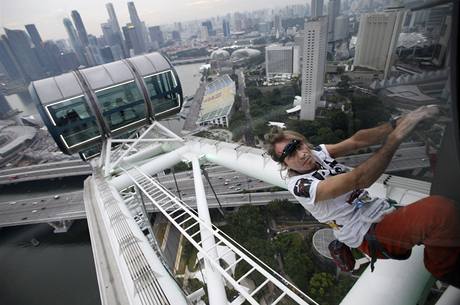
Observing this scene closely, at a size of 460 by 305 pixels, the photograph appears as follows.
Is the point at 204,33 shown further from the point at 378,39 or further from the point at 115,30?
the point at 378,39

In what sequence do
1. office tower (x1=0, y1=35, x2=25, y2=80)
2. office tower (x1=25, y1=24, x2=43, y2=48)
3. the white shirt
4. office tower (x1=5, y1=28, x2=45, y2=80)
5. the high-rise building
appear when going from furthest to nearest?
office tower (x1=25, y1=24, x2=43, y2=48) < the high-rise building < office tower (x1=5, y1=28, x2=45, y2=80) < office tower (x1=0, y1=35, x2=25, y2=80) < the white shirt

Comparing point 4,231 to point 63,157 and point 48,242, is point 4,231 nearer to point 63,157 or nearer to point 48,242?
point 48,242

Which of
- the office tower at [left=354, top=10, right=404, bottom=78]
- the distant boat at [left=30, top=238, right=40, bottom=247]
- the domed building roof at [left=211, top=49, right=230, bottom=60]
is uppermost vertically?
the office tower at [left=354, top=10, right=404, bottom=78]

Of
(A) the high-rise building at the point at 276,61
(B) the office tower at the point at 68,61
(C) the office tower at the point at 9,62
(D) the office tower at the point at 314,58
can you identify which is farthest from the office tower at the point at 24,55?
(D) the office tower at the point at 314,58

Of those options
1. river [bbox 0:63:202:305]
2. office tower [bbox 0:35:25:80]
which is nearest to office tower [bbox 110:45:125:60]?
office tower [bbox 0:35:25:80]

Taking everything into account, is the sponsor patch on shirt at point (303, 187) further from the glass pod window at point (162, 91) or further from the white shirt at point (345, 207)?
the glass pod window at point (162, 91)

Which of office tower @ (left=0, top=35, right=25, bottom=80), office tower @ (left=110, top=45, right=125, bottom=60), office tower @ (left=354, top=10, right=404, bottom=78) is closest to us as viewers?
office tower @ (left=354, top=10, right=404, bottom=78)

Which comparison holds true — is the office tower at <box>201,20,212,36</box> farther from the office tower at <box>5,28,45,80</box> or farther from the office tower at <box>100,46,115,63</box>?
the office tower at <box>5,28,45,80</box>
